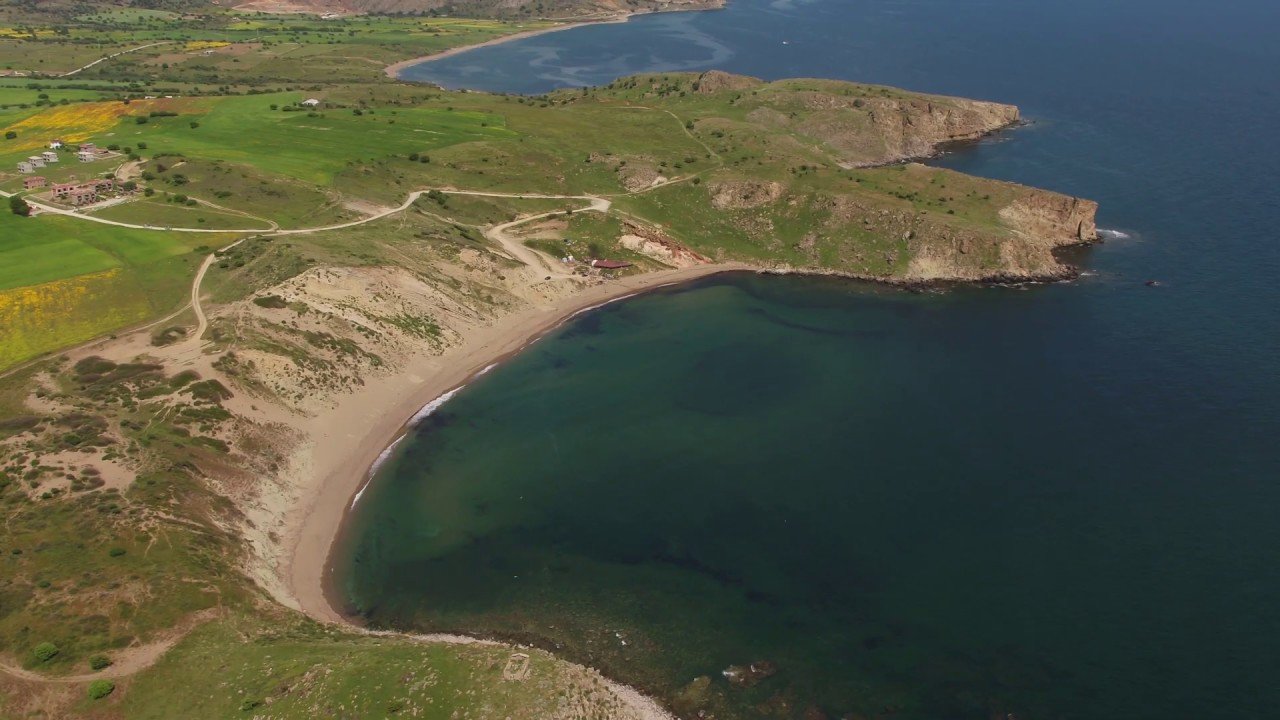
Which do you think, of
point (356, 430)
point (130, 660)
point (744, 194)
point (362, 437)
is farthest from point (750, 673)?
point (744, 194)

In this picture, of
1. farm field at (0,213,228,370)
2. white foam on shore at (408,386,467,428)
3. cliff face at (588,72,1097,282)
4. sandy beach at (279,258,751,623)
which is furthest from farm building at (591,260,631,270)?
farm field at (0,213,228,370)

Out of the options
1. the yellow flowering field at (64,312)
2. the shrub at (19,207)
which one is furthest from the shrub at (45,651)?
the shrub at (19,207)

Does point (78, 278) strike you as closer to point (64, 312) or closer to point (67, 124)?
point (64, 312)

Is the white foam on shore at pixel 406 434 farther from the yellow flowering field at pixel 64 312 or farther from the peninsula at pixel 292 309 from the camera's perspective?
the yellow flowering field at pixel 64 312

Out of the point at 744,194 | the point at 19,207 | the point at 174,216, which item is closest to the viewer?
the point at 19,207

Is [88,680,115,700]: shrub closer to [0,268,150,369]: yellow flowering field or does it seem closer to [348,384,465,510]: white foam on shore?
[348,384,465,510]: white foam on shore

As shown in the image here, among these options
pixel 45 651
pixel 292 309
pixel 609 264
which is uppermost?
pixel 292 309
